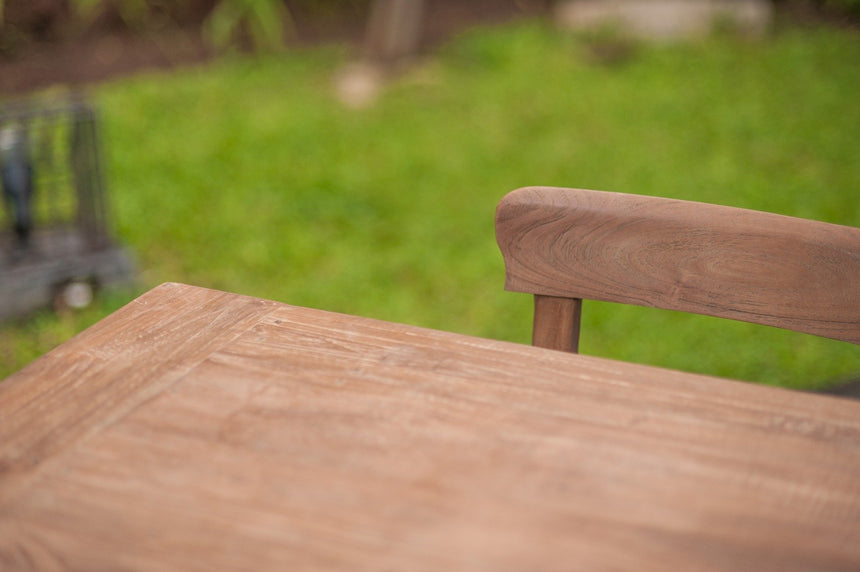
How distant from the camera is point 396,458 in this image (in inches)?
25.9

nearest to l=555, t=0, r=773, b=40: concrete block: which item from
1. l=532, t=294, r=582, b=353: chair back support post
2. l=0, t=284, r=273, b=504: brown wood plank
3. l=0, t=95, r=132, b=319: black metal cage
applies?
l=0, t=95, r=132, b=319: black metal cage

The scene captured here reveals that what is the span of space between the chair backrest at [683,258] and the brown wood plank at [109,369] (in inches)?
12.0

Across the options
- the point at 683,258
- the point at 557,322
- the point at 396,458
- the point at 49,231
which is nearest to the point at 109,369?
the point at 396,458

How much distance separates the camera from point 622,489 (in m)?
0.63

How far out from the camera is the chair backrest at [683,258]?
35.3 inches

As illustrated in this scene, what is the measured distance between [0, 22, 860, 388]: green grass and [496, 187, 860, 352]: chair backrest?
1878 mm

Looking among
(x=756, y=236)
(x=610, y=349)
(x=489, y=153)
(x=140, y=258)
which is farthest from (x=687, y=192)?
(x=756, y=236)

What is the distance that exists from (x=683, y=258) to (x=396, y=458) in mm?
434

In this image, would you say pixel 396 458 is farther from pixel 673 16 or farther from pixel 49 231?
pixel 673 16

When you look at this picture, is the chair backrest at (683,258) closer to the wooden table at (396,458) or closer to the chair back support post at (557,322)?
the chair back support post at (557,322)

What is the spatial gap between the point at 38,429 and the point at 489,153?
362 centimetres

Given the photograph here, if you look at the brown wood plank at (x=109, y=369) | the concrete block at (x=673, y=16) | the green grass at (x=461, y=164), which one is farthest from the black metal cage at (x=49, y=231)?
the concrete block at (x=673, y=16)

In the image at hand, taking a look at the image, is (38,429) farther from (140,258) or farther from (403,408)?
(140,258)

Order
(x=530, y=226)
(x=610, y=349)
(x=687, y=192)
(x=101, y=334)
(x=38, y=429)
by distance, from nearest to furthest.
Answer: (x=38, y=429)
(x=101, y=334)
(x=530, y=226)
(x=610, y=349)
(x=687, y=192)
